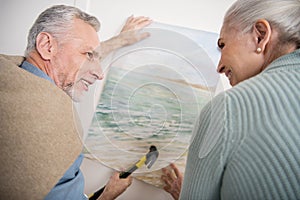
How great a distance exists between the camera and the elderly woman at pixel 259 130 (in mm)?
483

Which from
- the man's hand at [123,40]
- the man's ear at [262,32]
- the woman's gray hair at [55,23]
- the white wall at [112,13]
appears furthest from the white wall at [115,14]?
the man's ear at [262,32]

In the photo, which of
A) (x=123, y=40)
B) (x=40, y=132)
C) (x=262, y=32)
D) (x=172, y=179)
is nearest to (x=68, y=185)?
(x=40, y=132)

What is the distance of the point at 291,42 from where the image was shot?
0.61 metres

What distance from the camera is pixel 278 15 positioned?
0.61 meters

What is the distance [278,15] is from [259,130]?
31 cm

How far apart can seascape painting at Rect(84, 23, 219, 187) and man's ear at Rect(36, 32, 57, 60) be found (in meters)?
0.31

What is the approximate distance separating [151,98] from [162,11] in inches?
24.1

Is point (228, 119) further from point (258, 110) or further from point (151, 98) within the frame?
point (151, 98)

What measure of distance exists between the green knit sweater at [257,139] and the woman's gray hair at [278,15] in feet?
0.31

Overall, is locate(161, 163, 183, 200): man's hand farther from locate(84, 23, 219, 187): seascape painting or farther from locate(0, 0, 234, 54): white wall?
locate(0, 0, 234, 54): white wall

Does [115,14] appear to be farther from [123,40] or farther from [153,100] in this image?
[153,100]

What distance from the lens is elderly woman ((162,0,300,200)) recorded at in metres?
0.48

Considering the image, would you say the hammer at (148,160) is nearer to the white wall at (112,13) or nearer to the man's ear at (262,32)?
the man's ear at (262,32)

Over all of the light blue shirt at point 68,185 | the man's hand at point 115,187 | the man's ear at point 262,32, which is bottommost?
the man's hand at point 115,187
